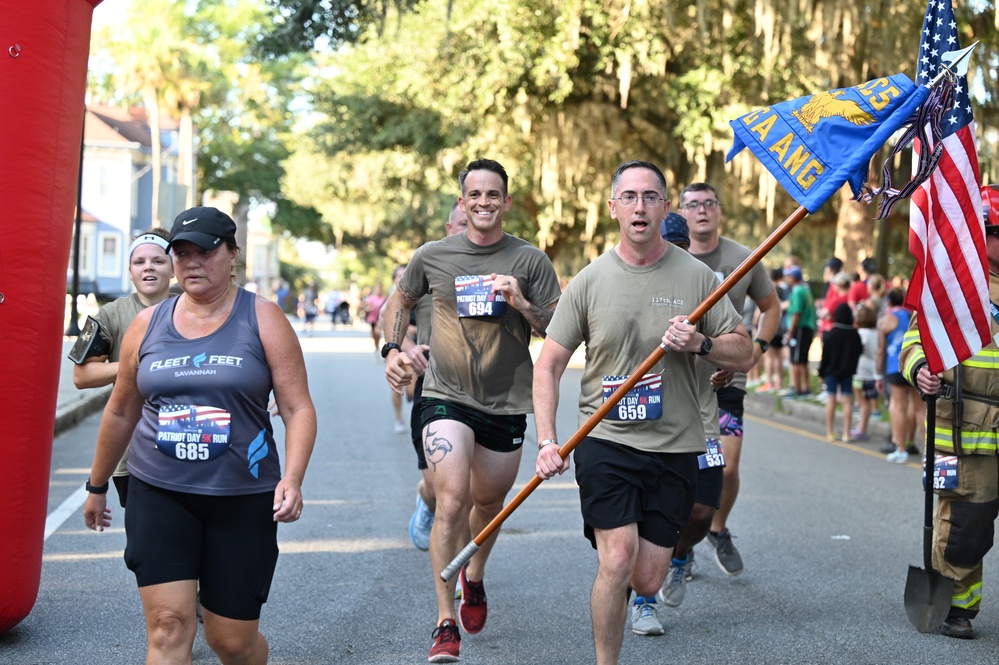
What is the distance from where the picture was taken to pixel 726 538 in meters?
7.52

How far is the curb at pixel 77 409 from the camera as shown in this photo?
14.3 metres

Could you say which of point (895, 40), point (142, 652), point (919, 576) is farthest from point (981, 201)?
point (895, 40)

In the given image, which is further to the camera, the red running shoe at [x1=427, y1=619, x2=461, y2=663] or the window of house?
the window of house

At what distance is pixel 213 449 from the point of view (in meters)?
4.28

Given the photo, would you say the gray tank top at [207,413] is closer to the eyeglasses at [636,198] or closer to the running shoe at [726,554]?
the eyeglasses at [636,198]

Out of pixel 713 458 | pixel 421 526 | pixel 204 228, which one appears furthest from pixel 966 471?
pixel 204 228

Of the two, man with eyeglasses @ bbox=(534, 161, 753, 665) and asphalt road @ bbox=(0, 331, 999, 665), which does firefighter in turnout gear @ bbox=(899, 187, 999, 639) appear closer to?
asphalt road @ bbox=(0, 331, 999, 665)

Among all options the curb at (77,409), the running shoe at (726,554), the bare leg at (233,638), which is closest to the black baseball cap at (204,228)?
the bare leg at (233,638)

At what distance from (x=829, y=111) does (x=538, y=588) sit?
3.10m

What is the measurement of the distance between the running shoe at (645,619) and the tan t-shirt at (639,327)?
134 cm

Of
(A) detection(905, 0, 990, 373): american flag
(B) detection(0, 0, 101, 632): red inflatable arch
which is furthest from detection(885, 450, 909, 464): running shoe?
(B) detection(0, 0, 101, 632): red inflatable arch

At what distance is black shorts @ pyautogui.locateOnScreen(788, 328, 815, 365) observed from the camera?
18.3m

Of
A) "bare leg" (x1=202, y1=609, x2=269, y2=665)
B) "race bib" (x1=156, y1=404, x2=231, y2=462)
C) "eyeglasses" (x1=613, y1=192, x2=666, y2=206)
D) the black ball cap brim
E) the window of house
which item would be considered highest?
"eyeglasses" (x1=613, y1=192, x2=666, y2=206)

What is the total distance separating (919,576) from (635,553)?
6.41ft
